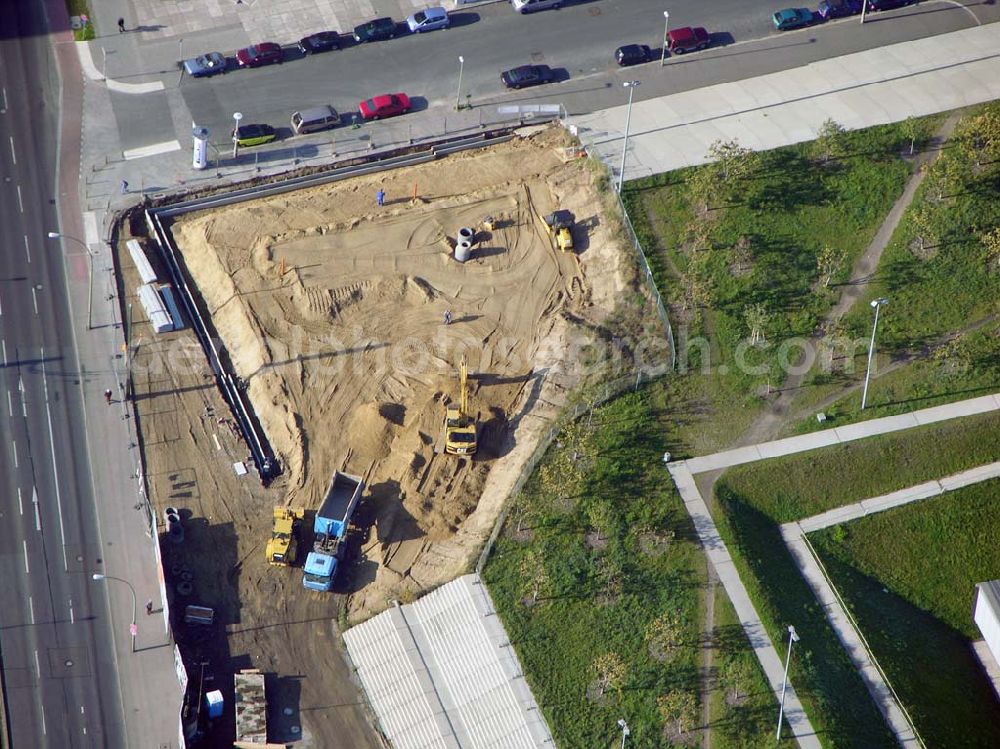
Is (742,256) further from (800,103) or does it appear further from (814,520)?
(814,520)

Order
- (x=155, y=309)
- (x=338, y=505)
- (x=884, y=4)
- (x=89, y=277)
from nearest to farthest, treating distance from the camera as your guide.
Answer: (x=338, y=505), (x=155, y=309), (x=89, y=277), (x=884, y=4)

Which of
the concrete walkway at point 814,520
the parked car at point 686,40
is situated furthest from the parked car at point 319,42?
the concrete walkway at point 814,520

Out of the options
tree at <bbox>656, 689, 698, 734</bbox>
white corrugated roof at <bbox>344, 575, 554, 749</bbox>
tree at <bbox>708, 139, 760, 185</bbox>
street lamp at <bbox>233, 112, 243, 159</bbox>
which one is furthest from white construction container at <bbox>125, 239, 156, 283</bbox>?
tree at <bbox>656, 689, 698, 734</bbox>

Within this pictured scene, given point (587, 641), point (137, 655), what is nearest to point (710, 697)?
point (587, 641)

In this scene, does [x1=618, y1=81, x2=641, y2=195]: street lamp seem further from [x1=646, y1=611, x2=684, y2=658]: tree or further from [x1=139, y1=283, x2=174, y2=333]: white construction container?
[x1=139, y1=283, x2=174, y2=333]: white construction container

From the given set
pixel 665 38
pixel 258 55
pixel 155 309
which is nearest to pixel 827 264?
pixel 665 38

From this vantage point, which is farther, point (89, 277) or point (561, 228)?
point (561, 228)

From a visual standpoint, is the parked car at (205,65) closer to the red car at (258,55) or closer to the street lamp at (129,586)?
the red car at (258,55)
